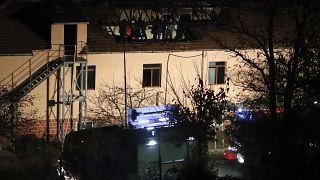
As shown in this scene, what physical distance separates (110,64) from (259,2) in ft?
25.8

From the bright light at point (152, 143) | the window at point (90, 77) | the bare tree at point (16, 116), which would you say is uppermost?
the window at point (90, 77)

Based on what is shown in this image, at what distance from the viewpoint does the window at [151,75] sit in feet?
84.4

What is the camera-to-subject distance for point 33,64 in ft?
79.8

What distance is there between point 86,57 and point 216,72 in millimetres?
5998

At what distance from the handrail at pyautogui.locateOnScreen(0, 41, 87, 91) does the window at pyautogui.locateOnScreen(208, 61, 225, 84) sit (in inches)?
231

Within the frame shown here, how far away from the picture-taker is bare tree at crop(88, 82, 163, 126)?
82.7ft

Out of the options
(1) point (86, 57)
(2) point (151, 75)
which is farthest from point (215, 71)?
(1) point (86, 57)

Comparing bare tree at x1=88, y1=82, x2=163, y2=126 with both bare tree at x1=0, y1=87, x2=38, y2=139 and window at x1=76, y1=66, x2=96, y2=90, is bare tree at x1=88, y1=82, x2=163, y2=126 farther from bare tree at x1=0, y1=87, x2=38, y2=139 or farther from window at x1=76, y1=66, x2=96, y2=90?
bare tree at x1=0, y1=87, x2=38, y2=139

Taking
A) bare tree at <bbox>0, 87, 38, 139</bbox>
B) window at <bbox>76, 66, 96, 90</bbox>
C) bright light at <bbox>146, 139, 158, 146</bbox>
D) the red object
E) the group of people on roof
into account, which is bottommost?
the red object

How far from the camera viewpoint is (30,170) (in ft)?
48.9

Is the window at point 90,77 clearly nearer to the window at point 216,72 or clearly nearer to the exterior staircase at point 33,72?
the exterior staircase at point 33,72

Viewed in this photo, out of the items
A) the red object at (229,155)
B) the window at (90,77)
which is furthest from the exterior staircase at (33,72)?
the red object at (229,155)

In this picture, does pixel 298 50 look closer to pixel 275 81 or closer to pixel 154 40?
pixel 275 81

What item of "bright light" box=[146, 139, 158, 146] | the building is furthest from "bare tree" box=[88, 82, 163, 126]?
"bright light" box=[146, 139, 158, 146]
